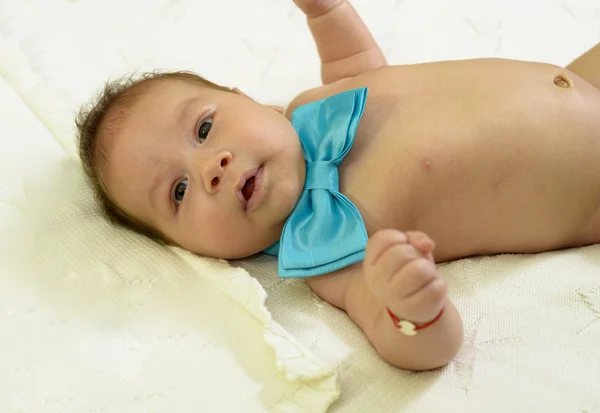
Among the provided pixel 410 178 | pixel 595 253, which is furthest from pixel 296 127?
pixel 595 253

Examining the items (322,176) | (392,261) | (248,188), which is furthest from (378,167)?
(392,261)

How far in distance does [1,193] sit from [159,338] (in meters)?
0.43

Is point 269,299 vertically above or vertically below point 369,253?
below

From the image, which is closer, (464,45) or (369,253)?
(369,253)

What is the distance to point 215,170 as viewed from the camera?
96cm

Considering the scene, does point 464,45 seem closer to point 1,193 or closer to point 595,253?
point 595,253

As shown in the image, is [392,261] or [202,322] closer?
Result: [392,261]

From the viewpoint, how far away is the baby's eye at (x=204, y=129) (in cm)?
103

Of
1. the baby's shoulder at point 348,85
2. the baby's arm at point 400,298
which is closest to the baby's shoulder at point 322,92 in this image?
the baby's shoulder at point 348,85

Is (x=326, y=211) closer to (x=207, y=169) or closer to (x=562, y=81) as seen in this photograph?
(x=207, y=169)

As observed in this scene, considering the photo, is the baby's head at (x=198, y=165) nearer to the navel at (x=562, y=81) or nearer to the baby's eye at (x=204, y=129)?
the baby's eye at (x=204, y=129)

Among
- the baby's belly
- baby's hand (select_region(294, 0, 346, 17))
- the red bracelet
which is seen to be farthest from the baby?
baby's hand (select_region(294, 0, 346, 17))

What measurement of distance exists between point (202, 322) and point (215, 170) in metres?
0.22

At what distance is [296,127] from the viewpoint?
1.11 metres
